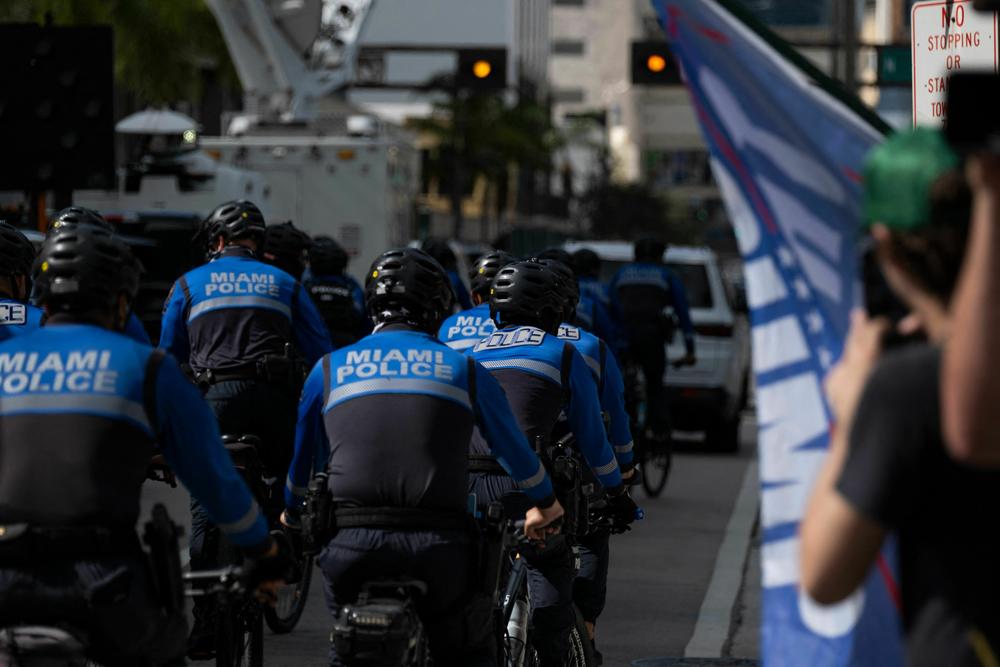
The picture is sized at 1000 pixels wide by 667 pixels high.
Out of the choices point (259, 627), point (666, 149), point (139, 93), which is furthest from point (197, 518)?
point (666, 149)

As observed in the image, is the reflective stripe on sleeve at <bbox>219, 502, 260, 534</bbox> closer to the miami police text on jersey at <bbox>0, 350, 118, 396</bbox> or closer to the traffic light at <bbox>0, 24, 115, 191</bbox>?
the miami police text on jersey at <bbox>0, 350, 118, 396</bbox>

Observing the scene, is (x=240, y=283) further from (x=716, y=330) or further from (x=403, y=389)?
(x=716, y=330)

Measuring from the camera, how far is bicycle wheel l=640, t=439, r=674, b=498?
690 inches

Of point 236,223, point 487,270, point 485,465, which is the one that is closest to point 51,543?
point 485,465

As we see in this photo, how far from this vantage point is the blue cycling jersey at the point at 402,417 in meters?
5.83

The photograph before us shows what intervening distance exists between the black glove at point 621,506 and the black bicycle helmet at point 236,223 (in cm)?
262

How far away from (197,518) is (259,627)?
0.83 m

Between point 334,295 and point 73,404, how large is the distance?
9.63m

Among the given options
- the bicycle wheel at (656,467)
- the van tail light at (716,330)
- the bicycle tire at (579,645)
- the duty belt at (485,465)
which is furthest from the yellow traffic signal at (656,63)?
the duty belt at (485,465)

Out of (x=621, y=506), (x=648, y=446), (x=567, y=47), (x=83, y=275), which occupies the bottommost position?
(x=648, y=446)

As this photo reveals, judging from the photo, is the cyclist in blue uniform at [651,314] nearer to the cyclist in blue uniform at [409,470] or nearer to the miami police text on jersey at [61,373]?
the cyclist in blue uniform at [409,470]

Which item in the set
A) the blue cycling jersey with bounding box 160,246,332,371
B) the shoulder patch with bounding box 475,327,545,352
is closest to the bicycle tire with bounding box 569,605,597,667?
the shoulder patch with bounding box 475,327,545,352

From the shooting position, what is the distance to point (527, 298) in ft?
26.0

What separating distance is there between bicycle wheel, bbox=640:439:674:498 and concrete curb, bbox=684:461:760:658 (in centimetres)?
66
